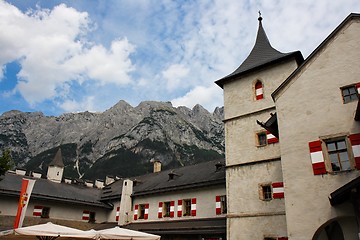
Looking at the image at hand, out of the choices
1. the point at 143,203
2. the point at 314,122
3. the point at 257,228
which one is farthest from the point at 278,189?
the point at 143,203

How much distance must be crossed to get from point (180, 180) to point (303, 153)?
14.3m

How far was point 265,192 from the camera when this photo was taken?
15688 mm

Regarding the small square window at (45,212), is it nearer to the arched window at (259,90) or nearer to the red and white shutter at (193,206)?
the red and white shutter at (193,206)

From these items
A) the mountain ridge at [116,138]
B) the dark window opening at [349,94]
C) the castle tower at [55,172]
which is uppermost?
the mountain ridge at [116,138]

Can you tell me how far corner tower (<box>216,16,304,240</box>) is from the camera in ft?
49.5

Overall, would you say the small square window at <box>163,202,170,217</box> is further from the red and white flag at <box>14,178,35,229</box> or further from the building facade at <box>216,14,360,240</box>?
the red and white flag at <box>14,178,35,229</box>

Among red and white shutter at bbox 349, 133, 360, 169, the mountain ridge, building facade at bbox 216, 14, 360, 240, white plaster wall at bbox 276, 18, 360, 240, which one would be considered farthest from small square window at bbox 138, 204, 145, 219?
the mountain ridge

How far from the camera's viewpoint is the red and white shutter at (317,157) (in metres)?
10.6

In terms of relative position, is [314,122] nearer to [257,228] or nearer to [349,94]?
[349,94]

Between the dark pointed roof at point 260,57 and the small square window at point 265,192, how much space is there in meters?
6.94

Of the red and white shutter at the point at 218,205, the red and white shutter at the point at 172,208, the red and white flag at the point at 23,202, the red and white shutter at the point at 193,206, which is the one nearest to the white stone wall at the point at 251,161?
the red and white shutter at the point at 218,205

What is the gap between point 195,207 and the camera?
21469mm

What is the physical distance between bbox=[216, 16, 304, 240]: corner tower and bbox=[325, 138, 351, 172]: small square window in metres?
3.49

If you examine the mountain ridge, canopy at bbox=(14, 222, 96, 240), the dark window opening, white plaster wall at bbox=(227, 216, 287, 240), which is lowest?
canopy at bbox=(14, 222, 96, 240)
